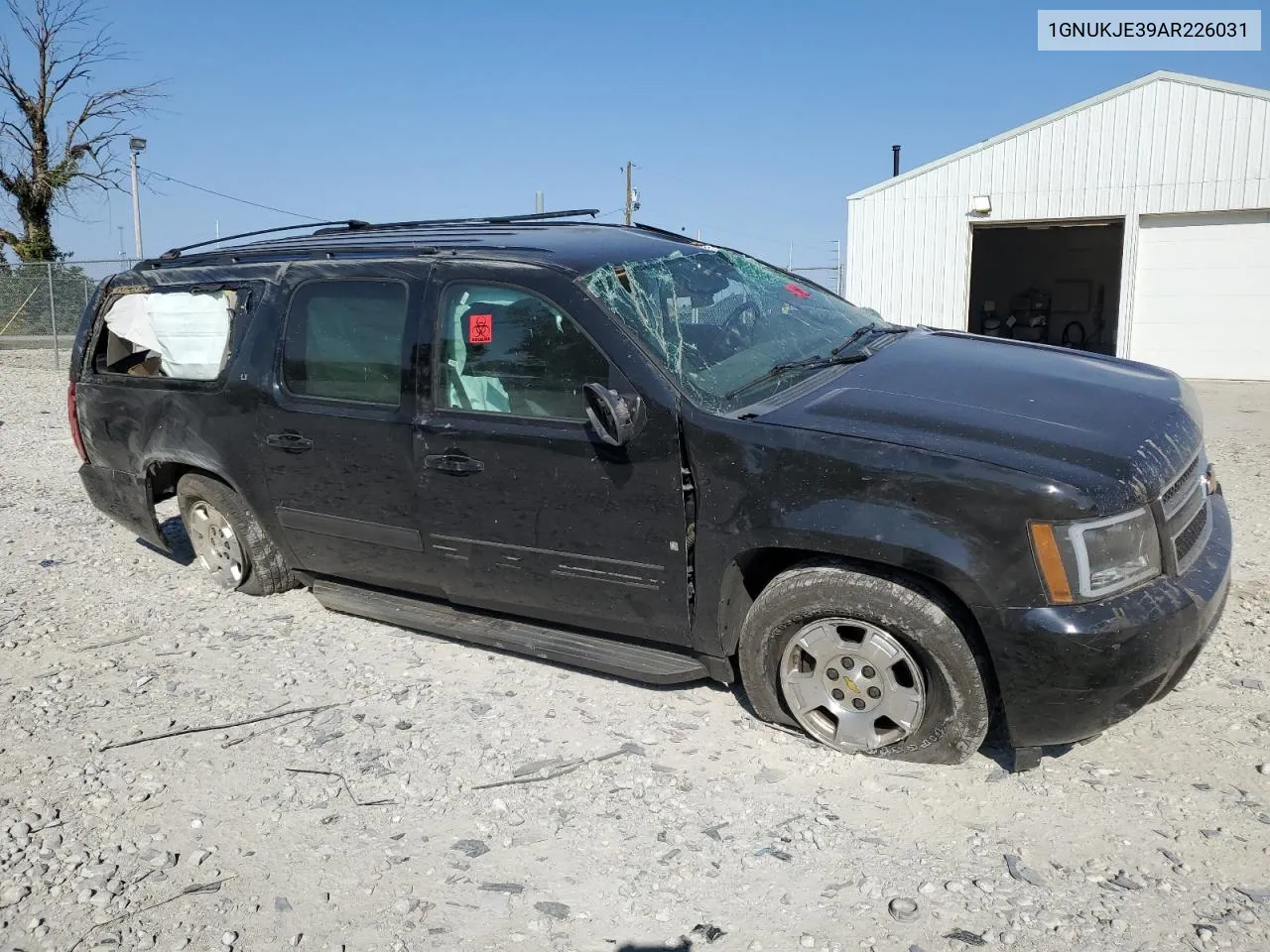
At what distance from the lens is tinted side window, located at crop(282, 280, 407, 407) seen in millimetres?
4234

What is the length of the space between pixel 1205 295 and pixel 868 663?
14.6 meters

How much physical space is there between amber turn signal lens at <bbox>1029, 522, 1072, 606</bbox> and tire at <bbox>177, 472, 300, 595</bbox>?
12.4ft

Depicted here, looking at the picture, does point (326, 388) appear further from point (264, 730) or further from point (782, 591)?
point (782, 591)

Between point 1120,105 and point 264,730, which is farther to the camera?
point 1120,105

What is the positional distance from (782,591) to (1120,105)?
14.8 metres

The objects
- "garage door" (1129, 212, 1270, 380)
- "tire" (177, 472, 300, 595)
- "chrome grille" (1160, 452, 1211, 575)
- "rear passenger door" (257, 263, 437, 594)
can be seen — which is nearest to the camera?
"chrome grille" (1160, 452, 1211, 575)

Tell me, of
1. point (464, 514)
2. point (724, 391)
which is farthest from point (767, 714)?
point (464, 514)

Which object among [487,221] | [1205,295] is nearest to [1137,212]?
[1205,295]

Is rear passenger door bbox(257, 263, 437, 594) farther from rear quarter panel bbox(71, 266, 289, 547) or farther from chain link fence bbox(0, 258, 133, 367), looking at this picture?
chain link fence bbox(0, 258, 133, 367)

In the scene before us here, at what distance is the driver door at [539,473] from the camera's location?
142 inches

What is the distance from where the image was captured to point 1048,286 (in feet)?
79.6

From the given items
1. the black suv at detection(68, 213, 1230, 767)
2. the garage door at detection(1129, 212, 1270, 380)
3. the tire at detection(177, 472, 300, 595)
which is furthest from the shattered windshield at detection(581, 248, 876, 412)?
the garage door at detection(1129, 212, 1270, 380)

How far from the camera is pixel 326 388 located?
447 cm

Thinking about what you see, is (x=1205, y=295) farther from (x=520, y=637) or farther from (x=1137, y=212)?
(x=520, y=637)
